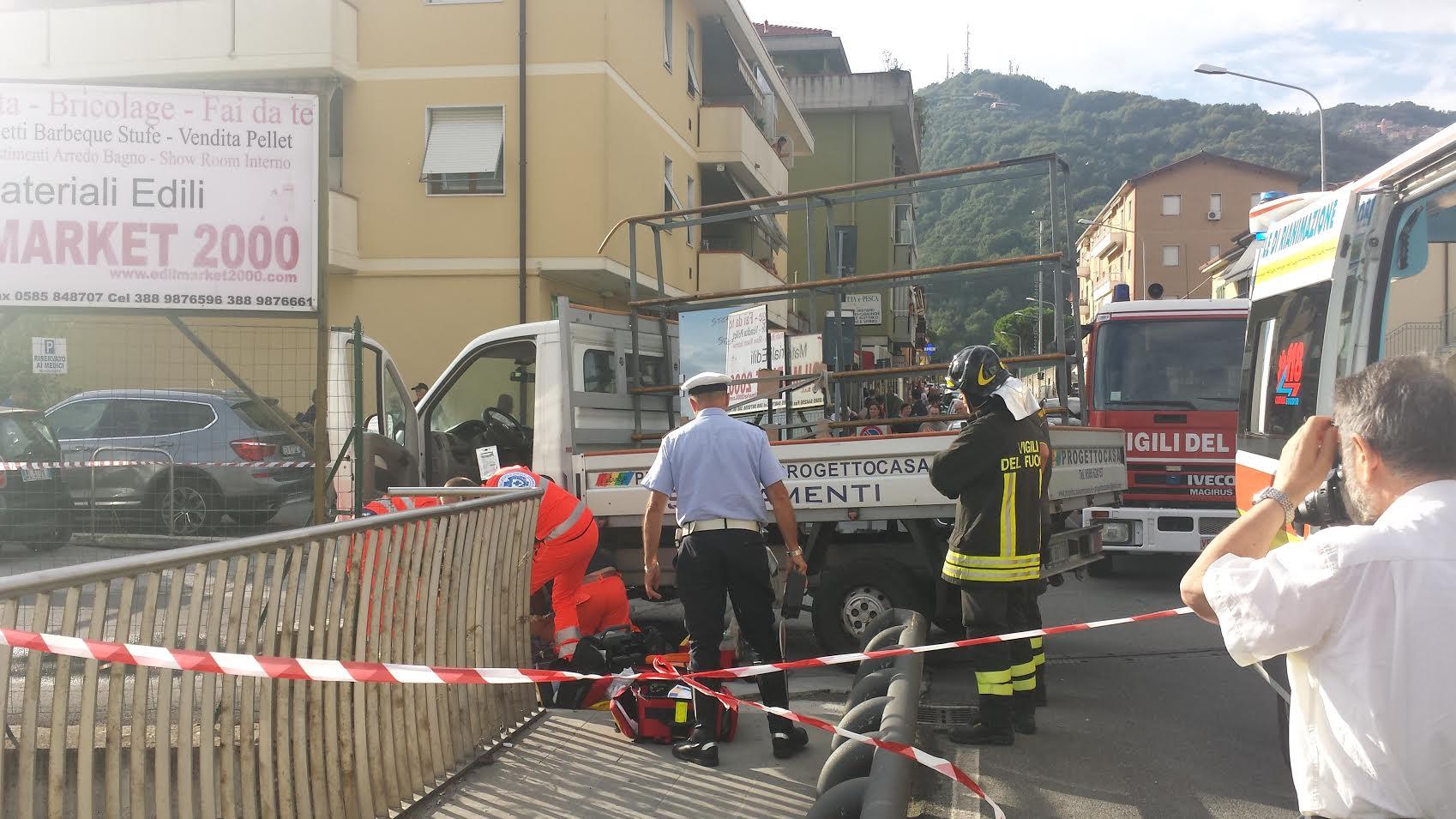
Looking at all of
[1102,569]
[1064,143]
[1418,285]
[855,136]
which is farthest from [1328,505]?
[1064,143]

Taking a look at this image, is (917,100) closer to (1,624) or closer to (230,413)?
(230,413)

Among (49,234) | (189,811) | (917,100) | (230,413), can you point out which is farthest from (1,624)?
(917,100)

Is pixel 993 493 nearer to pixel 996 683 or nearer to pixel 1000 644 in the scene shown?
pixel 1000 644

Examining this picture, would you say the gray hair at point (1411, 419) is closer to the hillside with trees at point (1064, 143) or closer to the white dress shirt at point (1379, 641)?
the white dress shirt at point (1379, 641)

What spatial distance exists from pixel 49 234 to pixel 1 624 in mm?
5049

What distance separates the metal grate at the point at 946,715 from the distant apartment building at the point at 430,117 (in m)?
12.7

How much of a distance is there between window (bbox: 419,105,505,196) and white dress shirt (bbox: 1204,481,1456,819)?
55.1ft

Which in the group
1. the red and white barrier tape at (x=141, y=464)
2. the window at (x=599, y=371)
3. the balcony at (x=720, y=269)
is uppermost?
the balcony at (x=720, y=269)

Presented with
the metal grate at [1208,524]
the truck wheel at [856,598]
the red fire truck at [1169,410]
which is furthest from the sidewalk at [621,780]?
the metal grate at [1208,524]

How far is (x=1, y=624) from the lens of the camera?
2475 millimetres

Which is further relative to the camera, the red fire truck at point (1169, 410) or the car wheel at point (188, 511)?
the red fire truck at point (1169, 410)

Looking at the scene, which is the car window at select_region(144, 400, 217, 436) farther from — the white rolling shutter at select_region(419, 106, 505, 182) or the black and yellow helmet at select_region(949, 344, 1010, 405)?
the white rolling shutter at select_region(419, 106, 505, 182)

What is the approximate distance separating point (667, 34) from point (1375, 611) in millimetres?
20479

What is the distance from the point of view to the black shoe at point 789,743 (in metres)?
5.15
